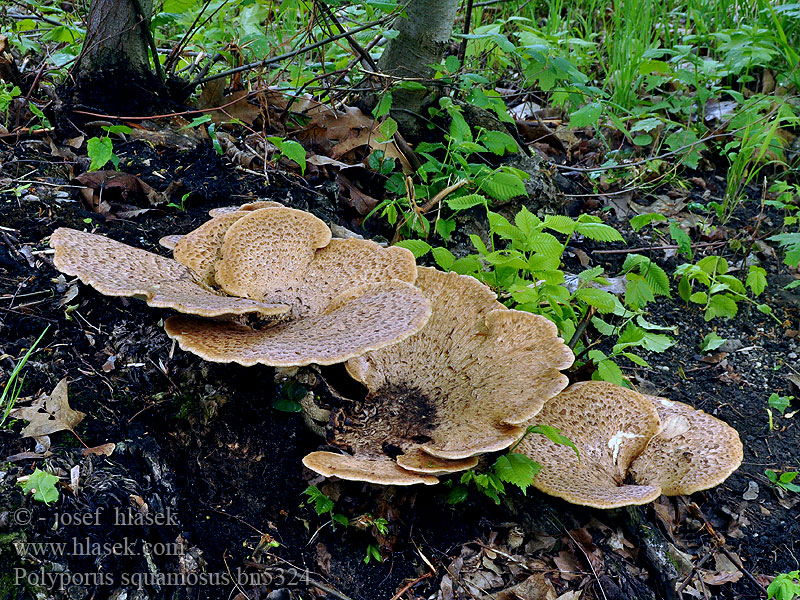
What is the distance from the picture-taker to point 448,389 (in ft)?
11.9

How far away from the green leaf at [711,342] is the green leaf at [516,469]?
2655 millimetres

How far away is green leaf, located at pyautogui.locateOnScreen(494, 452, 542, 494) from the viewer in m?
3.26

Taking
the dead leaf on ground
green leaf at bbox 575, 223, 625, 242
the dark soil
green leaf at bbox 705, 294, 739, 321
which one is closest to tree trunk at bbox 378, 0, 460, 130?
green leaf at bbox 575, 223, 625, 242

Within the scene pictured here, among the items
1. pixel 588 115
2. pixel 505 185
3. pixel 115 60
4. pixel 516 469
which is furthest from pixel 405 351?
pixel 115 60

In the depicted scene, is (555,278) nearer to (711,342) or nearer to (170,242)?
(711,342)

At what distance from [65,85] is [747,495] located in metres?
5.59

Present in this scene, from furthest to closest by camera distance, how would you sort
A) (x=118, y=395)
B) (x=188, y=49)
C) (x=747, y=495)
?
1. (x=188, y=49)
2. (x=747, y=495)
3. (x=118, y=395)

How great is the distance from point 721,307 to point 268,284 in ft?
12.4

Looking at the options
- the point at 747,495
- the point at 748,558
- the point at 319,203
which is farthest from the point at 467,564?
the point at 319,203

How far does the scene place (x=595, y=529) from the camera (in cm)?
372

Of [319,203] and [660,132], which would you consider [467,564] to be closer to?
[319,203]

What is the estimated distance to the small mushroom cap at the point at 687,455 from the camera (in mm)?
3660

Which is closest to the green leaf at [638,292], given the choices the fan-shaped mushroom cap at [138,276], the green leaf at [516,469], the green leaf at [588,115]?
the green leaf at [588,115]

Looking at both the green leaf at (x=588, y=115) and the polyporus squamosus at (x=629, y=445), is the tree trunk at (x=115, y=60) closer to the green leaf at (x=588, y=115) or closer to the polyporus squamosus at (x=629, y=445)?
the green leaf at (x=588, y=115)
